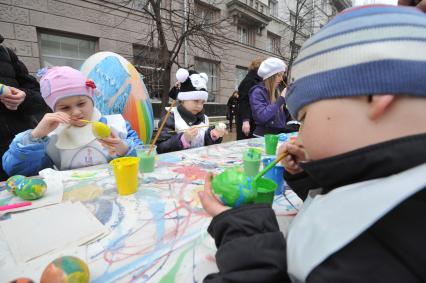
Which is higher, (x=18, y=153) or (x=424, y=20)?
(x=424, y=20)

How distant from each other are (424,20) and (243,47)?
34.8ft

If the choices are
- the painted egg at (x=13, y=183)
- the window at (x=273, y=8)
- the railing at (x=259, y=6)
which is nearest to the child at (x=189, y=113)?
the painted egg at (x=13, y=183)

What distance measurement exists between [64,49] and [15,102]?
4.98 metres

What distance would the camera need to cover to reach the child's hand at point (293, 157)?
86cm

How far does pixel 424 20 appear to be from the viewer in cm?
49

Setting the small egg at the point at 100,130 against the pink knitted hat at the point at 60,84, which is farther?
the pink knitted hat at the point at 60,84

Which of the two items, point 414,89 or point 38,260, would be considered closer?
point 414,89

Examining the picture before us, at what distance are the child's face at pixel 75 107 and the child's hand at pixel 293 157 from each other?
1.26 metres

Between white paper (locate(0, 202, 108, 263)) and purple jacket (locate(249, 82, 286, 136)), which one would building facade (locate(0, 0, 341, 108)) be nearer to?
purple jacket (locate(249, 82, 286, 136))

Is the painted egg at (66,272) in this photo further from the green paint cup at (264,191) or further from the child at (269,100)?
the child at (269,100)

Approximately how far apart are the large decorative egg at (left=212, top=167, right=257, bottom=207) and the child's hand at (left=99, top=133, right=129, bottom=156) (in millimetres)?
957

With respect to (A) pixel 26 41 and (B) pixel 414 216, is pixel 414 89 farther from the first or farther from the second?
(A) pixel 26 41

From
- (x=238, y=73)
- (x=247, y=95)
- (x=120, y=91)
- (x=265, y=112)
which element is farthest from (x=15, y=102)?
(x=238, y=73)

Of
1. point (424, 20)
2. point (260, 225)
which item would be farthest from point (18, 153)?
point (424, 20)
